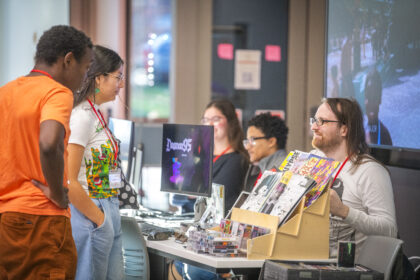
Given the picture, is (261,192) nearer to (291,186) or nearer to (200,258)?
(291,186)

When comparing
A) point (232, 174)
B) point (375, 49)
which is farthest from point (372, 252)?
point (375, 49)

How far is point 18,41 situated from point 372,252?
4110 millimetres

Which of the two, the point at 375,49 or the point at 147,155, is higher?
the point at 375,49

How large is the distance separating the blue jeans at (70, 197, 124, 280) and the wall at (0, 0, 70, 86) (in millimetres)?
2957

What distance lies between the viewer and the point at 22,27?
5.36 m

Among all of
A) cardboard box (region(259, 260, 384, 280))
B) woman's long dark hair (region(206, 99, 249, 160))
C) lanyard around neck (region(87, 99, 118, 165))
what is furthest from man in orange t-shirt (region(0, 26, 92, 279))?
woman's long dark hair (region(206, 99, 249, 160))

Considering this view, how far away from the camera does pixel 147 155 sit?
469 cm

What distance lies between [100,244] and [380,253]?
110cm

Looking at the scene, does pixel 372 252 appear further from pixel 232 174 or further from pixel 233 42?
pixel 233 42

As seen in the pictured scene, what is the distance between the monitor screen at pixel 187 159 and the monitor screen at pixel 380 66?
41.8 inches

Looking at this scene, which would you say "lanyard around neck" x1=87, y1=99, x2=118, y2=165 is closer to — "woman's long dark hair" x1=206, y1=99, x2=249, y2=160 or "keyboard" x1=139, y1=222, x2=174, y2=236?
"keyboard" x1=139, y1=222, x2=174, y2=236

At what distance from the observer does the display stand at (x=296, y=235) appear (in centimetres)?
226

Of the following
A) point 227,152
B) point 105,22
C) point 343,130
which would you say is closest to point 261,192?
point 343,130

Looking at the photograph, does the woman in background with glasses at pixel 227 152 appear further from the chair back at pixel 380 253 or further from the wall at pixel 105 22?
the wall at pixel 105 22
